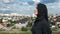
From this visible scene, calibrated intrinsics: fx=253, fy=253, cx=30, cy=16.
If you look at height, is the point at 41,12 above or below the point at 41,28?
above

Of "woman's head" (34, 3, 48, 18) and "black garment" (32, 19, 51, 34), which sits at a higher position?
"woman's head" (34, 3, 48, 18)

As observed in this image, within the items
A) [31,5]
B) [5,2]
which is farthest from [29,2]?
[5,2]

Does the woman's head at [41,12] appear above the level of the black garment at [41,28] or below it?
above

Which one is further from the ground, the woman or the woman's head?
the woman's head

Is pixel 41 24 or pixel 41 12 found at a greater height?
pixel 41 12

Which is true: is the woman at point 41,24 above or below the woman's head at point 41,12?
below

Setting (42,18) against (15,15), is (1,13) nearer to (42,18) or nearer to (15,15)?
(15,15)

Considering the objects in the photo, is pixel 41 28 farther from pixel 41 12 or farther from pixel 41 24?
pixel 41 12

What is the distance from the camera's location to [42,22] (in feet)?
8.07

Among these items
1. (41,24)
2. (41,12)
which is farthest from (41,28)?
(41,12)

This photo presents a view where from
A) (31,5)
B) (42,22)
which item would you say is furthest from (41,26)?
(31,5)

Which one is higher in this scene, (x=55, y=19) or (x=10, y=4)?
(x=10, y=4)

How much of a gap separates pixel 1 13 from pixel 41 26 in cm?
167

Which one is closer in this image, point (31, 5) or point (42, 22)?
point (42, 22)
